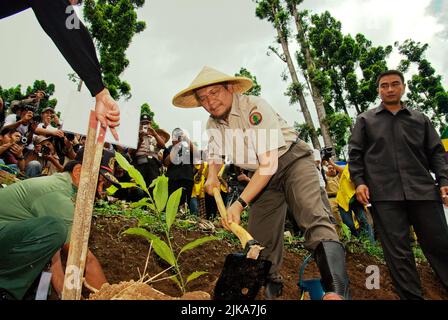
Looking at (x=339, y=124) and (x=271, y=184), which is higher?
(x=339, y=124)

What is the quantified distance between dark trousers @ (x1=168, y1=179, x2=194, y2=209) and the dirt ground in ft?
4.56

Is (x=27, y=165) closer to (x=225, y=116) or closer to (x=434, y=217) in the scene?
(x=225, y=116)

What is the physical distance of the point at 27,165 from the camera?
358 cm

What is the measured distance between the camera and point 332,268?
1.46 meters

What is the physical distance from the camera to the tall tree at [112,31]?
1284 cm

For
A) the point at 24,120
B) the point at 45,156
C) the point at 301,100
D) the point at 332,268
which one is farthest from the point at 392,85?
the point at 301,100

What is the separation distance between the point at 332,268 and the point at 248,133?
861 millimetres

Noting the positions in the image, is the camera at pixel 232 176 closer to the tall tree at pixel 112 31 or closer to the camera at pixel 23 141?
the camera at pixel 23 141

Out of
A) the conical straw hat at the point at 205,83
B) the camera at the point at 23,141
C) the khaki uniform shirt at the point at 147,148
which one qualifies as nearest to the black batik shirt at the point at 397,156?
the conical straw hat at the point at 205,83

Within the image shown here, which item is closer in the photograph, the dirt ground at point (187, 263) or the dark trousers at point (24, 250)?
the dark trousers at point (24, 250)

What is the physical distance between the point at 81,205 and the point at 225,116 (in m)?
1.16

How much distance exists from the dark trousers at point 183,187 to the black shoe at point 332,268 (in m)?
3.30

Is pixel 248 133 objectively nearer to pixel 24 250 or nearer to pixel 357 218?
pixel 24 250

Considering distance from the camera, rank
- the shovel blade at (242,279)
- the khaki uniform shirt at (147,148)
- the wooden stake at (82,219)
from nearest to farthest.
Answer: the wooden stake at (82,219), the shovel blade at (242,279), the khaki uniform shirt at (147,148)
